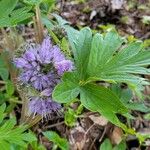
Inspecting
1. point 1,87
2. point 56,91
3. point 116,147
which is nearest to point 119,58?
point 56,91

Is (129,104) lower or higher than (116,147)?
higher

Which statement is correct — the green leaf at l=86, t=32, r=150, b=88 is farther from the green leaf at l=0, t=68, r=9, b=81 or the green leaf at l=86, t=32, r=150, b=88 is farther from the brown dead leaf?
the brown dead leaf

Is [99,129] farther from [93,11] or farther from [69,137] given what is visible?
[93,11]

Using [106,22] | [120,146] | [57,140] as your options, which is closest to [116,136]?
[120,146]

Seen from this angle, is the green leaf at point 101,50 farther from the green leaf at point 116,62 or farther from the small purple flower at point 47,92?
the small purple flower at point 47,92

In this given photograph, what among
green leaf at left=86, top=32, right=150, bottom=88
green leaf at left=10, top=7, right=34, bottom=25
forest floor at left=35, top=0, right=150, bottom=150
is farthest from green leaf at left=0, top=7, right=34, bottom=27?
forest floor at left=35, top=0, right=150, bottom=150

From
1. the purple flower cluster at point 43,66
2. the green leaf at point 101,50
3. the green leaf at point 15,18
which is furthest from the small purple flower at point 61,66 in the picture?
the green leaf at point 15,18

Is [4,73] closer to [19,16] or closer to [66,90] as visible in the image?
[19,16]
